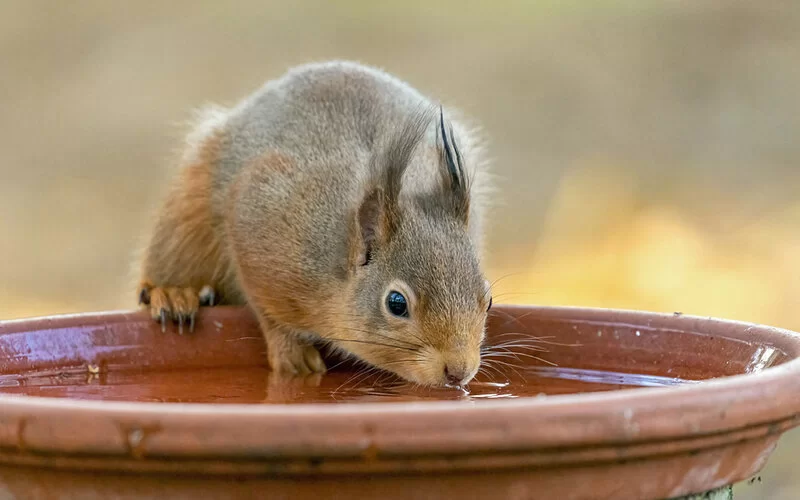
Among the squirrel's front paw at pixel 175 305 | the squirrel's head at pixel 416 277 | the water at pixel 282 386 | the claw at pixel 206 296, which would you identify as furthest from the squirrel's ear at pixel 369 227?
the claw at pixel 206 296

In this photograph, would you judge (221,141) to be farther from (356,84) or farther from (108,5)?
(108,5)

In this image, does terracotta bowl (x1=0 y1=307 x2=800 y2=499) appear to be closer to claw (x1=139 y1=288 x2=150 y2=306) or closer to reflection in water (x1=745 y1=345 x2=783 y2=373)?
reflection in water (x1=745 y1=345 x2=783 y2=373)

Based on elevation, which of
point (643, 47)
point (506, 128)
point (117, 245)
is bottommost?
point (117, 245)

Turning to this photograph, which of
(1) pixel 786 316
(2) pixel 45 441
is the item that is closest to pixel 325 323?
(2) pixel 45 441

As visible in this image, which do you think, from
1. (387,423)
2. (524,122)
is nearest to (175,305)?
(387,423)

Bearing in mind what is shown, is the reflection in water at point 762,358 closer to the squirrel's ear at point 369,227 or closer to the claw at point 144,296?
the squirrel's ear at point 369,227

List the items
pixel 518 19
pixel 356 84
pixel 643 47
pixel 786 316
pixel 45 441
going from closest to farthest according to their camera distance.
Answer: pixel 45 441
pixel 356 84
pixel 786 316
pixel 643 47
pixel 518 19

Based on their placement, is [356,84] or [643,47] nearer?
[356,84]
